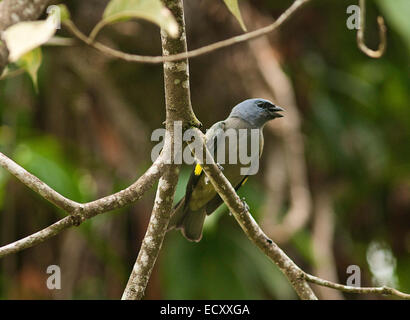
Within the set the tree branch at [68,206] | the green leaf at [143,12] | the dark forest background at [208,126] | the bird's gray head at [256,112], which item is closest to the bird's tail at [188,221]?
the bird's gray head at [256,112]

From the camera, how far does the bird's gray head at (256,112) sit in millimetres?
3561

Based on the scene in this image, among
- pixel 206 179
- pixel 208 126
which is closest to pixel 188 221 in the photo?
pixel 206 179

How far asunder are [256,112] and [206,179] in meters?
0.61

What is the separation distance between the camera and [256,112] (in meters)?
3.58

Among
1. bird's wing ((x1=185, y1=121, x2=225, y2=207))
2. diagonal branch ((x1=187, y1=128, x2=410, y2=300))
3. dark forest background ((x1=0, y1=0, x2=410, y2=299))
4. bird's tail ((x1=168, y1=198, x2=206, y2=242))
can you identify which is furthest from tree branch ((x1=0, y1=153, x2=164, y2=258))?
dark forest background ((x1=0, y1=0, x2=410, y2=299))

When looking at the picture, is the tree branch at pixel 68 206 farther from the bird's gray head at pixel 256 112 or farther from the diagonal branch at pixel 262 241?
the bird's gray head at pixel 256 112

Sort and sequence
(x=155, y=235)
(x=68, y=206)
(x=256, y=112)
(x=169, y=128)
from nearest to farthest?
(x=68, y=206), (x=169, y=128), (x=155, y=235), (x=256, y=112)

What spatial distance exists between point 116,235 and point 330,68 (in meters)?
3.00

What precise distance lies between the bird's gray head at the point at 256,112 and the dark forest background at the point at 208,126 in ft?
3.15

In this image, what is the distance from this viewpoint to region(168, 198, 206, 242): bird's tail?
128 inches

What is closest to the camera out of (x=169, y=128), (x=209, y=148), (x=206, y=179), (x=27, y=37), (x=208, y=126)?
(x=27, y=37)

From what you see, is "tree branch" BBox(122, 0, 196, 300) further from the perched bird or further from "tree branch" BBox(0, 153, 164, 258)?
the perched bird

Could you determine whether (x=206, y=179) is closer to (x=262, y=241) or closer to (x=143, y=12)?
(x=262, y=241)

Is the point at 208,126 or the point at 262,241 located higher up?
the point at 208,126
